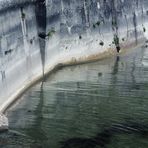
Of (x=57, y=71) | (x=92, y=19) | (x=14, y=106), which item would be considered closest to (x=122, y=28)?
(x=92, y=19)

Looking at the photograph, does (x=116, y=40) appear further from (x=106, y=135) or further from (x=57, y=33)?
(x=106, y=135)

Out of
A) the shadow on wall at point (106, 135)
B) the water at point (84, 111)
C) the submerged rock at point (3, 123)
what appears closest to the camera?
the shadow on wall at point (106, 135)

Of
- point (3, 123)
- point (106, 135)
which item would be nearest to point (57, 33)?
point (3, 123)

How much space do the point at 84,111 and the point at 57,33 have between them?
389 inches

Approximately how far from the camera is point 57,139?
18.4 meters

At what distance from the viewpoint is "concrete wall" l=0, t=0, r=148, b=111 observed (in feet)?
78.0

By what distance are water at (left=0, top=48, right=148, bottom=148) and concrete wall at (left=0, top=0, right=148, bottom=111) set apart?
1.01 meters

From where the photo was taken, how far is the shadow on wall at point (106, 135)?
17753 mm

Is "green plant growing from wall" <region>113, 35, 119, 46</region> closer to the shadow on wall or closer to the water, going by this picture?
the water

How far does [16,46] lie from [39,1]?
469 cm

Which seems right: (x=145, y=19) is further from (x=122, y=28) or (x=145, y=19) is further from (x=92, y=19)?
(x=92, y=19)

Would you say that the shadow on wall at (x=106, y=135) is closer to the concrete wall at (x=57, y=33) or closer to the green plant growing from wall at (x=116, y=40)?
the concrete wall at (x=57, y=33)

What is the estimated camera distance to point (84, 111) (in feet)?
72.1

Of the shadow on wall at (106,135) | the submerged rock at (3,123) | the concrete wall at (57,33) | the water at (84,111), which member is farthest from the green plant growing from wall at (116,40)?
the submerged rock at (3,123)
